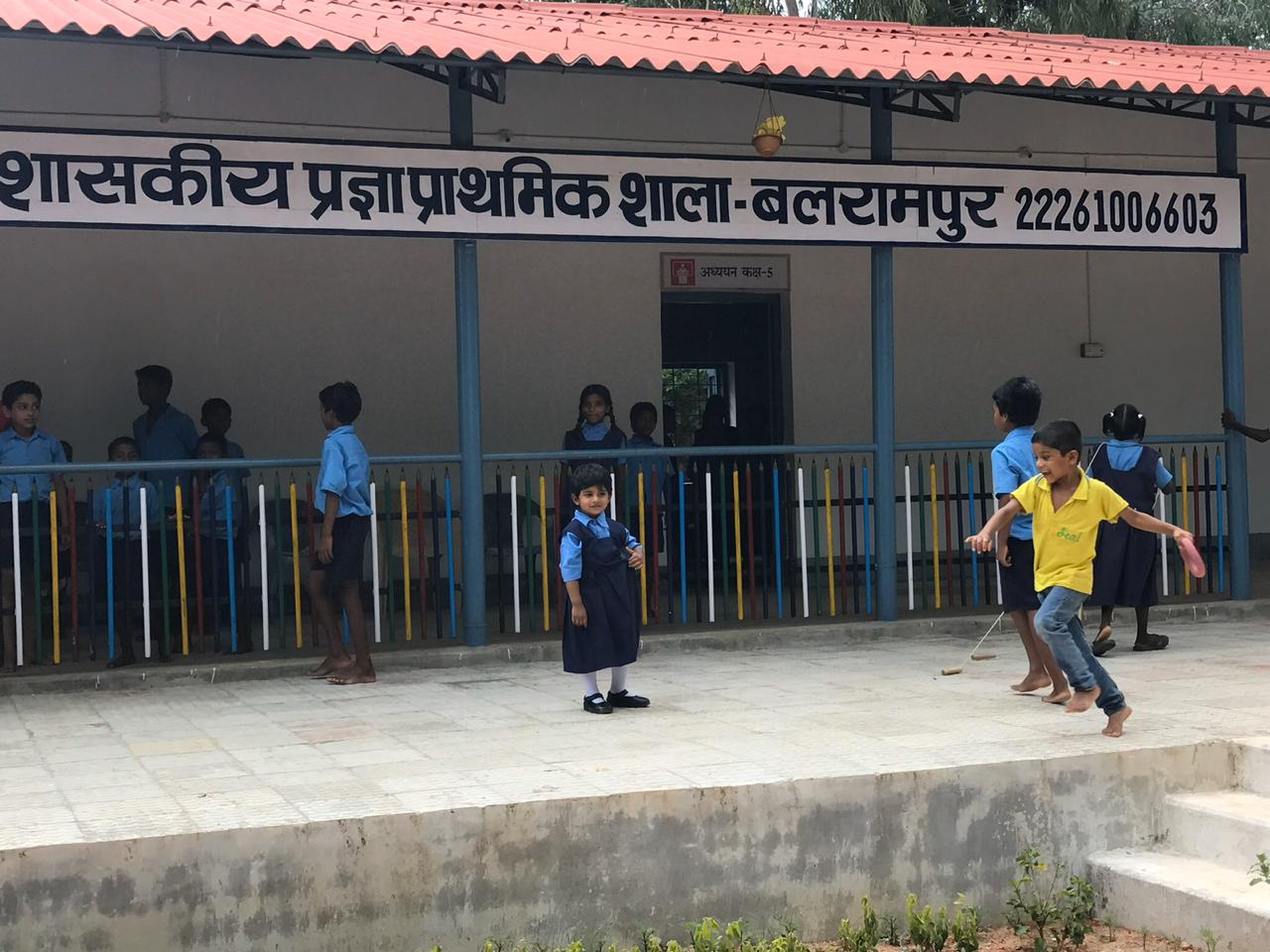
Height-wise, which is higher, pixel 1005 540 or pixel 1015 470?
pixel 1015 470

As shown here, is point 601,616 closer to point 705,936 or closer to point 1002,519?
point 1002,519

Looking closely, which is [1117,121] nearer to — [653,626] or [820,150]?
[820,150]

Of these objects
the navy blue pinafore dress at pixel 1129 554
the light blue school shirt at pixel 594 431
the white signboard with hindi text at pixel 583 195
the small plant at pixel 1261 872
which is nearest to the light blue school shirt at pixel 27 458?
the white signboard with hindi text at pixel 583 195

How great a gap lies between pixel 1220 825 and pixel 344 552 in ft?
13.8

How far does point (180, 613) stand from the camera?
8.05 m

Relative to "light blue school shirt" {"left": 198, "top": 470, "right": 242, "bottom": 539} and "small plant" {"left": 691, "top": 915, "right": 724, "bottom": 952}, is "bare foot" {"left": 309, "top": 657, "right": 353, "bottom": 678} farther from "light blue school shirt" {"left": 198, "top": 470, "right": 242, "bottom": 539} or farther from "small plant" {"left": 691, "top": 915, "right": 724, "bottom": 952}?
"small plant" {"left": 691, "top": 915, "right": 724, "bottom": 952}

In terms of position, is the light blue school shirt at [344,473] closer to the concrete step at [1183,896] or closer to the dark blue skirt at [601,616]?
the dark blue skirt at [601,616]

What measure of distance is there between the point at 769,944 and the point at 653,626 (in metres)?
4.16

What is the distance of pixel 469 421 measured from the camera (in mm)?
8461

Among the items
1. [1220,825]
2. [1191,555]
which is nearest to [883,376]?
[1191,555]

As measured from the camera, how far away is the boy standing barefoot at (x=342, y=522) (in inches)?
300

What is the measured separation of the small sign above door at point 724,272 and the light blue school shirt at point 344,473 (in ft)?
14.7

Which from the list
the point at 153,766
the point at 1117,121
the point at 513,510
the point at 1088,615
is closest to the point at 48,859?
the point at 153,766

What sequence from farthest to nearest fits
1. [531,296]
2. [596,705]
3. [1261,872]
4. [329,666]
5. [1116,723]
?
[531,296], [329,666], [596,705], [1116,723], [1261,872]
